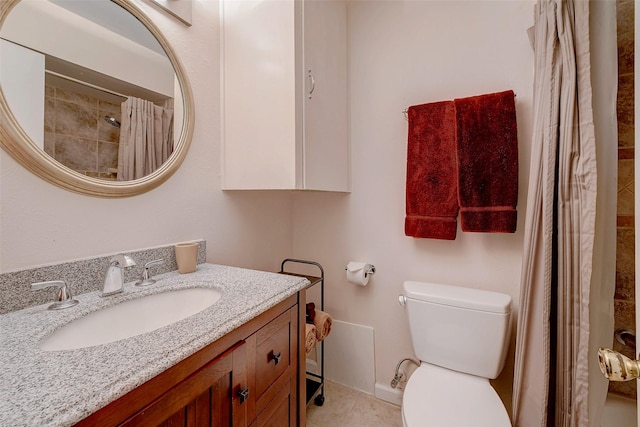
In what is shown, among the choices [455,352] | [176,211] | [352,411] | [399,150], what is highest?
[399,150]

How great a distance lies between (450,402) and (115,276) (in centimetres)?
125

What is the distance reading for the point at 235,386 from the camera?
63 cm

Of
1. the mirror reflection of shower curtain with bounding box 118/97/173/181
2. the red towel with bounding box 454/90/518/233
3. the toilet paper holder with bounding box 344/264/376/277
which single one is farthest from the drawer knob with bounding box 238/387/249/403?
the red towel with bounding box 454/90/518/233

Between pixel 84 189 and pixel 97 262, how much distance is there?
236 mm

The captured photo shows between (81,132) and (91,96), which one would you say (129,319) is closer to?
(81,132)

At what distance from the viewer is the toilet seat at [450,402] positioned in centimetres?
88

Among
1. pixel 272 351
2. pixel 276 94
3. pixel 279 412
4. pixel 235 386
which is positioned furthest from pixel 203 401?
pixel 276 94

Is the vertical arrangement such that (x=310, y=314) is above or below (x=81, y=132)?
below

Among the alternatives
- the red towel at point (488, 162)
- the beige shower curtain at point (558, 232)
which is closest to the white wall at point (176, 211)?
the red towel at point (488, 162)

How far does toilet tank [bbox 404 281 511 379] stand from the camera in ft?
3.52

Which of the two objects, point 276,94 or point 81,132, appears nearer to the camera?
point 81,132

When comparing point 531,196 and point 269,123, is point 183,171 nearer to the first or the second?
point 269,123

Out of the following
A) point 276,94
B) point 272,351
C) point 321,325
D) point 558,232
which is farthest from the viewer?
point 321,325

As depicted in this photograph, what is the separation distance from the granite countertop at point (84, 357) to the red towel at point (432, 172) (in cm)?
86
